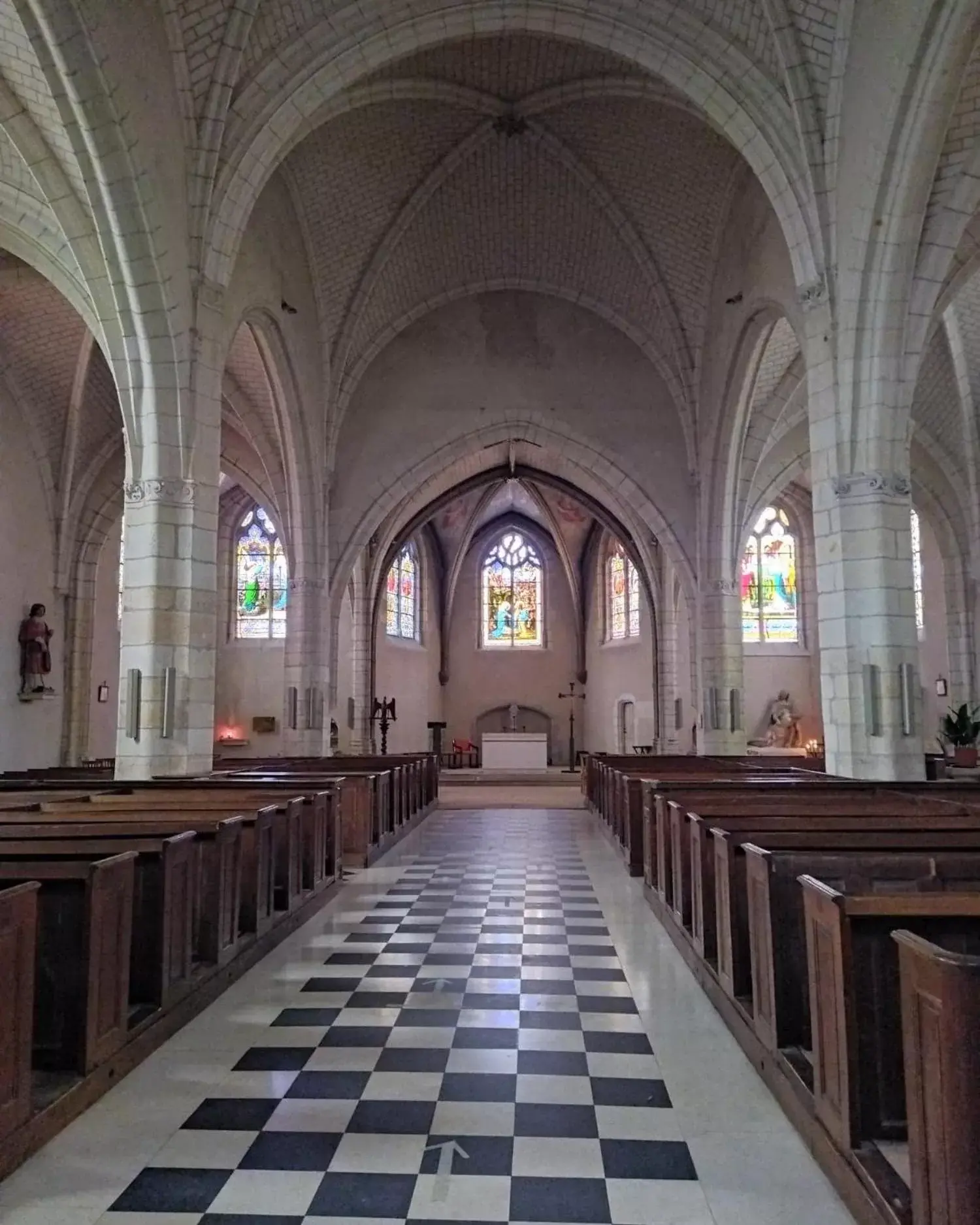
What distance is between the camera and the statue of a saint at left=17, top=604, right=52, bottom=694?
15.2 metres

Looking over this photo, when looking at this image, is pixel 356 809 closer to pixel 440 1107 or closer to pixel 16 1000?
pixel 440 1107

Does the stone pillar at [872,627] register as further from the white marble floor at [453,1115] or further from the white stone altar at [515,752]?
the white stone altar at [515,752]

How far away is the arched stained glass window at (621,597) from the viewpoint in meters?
27.0

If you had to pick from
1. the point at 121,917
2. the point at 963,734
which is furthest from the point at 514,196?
the point at 121,917

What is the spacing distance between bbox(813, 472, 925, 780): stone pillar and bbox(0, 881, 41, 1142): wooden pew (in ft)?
25.1

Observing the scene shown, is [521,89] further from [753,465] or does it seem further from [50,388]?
[50,388]

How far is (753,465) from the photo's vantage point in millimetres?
16500

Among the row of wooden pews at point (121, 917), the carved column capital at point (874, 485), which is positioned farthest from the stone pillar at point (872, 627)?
the row of wooden pews at point (121, 917)

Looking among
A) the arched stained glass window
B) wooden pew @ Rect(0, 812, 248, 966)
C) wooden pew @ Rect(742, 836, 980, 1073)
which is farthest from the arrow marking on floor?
the arched stained glass window

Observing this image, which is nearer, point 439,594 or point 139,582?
point 139,582

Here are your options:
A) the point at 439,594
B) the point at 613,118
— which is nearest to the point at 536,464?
the point at 439,594

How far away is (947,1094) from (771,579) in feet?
76.3

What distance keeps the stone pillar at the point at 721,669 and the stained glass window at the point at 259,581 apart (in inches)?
469

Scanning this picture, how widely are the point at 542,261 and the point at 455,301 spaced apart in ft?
6.27
